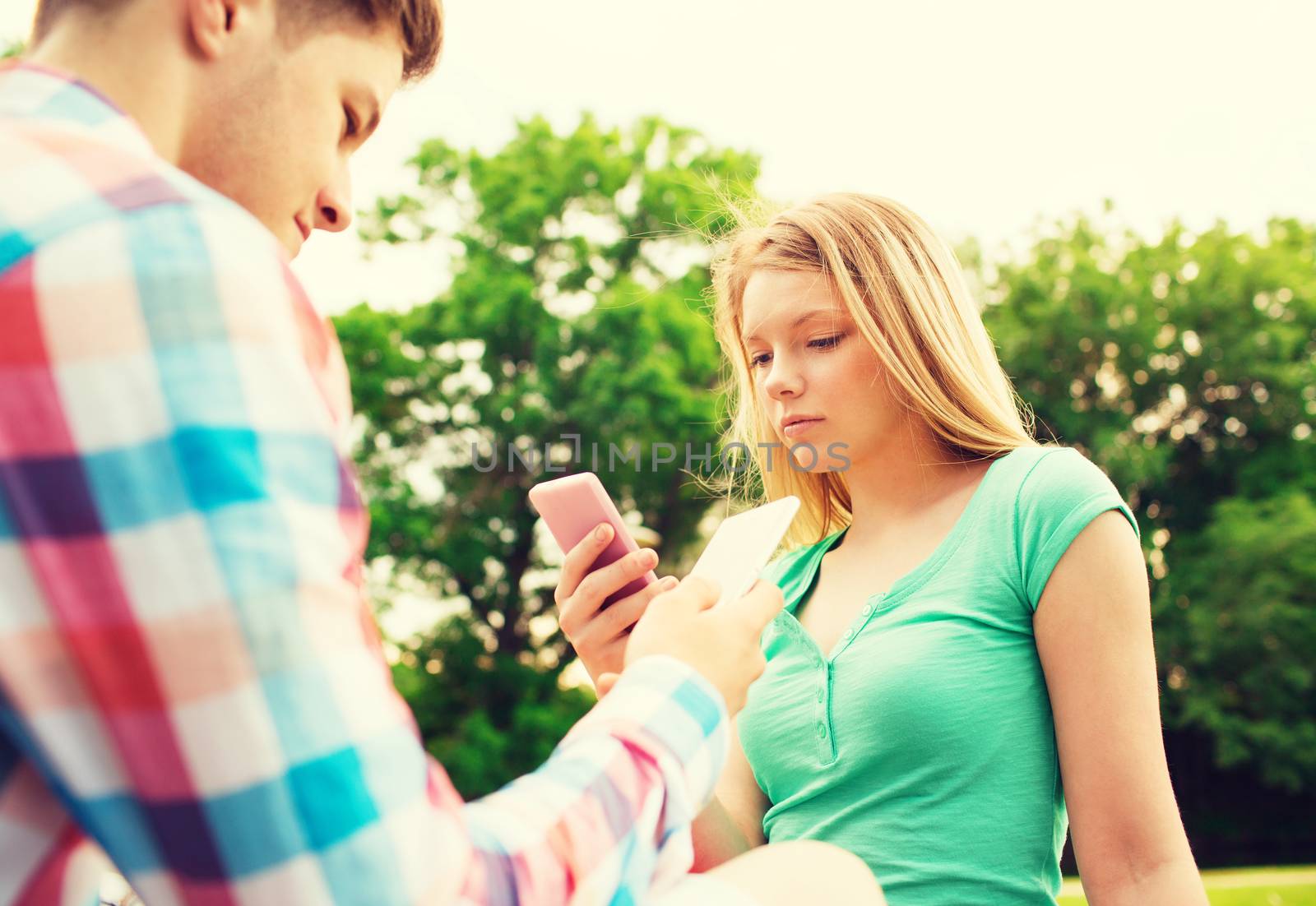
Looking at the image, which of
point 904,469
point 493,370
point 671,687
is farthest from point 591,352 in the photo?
point 671,687

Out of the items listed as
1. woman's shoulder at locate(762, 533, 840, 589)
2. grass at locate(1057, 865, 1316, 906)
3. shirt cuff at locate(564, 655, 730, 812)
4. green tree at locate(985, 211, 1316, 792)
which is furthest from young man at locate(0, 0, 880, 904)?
green tree at locate(985, 211, 1316, 792)

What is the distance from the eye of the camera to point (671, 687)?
3.27ft

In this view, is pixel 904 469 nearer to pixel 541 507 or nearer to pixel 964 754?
pixel 964 754

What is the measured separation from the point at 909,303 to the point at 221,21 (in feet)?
4.95

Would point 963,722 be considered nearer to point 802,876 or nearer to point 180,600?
point 802,876

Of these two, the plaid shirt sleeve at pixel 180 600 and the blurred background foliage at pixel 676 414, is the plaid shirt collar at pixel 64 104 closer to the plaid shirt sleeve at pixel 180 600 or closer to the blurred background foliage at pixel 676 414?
the plaid shirt sleeve at pixel 180 600

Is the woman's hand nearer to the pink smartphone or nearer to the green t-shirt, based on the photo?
the pink smartphone

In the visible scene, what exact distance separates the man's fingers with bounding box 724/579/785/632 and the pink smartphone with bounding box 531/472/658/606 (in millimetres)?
616

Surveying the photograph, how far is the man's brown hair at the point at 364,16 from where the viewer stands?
1041mm

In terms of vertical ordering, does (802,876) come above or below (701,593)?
below

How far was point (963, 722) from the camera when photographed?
1.83 m

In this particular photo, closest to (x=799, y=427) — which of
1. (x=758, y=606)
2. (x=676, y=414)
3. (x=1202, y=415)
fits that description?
(x=758, y=606)

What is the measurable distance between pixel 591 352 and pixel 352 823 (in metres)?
16.4

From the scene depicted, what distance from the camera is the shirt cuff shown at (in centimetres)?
95
